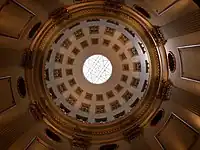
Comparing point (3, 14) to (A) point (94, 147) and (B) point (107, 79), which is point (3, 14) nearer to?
(A) point (94, 147)

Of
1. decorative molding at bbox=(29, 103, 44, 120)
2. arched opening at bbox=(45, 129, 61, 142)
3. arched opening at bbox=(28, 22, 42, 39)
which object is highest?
arched opening at bbox=(28, 22, 42, 39)

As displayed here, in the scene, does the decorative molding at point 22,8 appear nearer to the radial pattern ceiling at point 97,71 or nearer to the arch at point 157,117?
the radial pattern ceiling at point 97,71

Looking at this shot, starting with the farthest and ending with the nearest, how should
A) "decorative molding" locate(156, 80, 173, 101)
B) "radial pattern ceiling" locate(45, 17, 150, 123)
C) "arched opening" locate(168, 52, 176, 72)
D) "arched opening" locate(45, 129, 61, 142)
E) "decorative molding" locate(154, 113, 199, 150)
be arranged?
"radial pattern ceiling" locate(45, 17, 150, 123)
"arched opening" locate(45, 129, 61, 142)
"decorative molding" locate(156, 80, 173, 101)
"arched opening" locate(168, 52, 176, 72)
"decorative molding" locate(154, 113, 199, 150)

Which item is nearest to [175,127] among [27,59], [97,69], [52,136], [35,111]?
[52,136]

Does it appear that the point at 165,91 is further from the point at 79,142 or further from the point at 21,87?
the point at 21,87

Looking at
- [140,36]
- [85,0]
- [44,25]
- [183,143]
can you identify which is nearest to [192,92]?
[183,143]

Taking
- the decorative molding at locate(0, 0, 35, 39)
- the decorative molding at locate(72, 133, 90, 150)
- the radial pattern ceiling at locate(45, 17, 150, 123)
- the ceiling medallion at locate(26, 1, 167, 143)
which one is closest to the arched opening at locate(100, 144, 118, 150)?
the ceiling medallion at locate(26, 1, 167, 143)

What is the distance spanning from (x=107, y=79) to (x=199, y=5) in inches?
686

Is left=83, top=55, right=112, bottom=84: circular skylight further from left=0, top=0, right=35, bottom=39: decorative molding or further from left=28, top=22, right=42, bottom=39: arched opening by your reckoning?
left=0, top=0, right=35, bottom=39: decorative molding

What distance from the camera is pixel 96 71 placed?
33.0 m

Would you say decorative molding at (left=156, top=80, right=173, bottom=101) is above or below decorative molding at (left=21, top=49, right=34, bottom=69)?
Result: below

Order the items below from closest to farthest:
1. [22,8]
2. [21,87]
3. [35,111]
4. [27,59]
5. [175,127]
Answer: [22,8] < [27,59] < [175,127] < [21,87] < [35,111]

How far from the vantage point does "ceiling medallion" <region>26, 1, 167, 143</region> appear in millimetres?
23875

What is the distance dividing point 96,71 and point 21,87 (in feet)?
34.8
